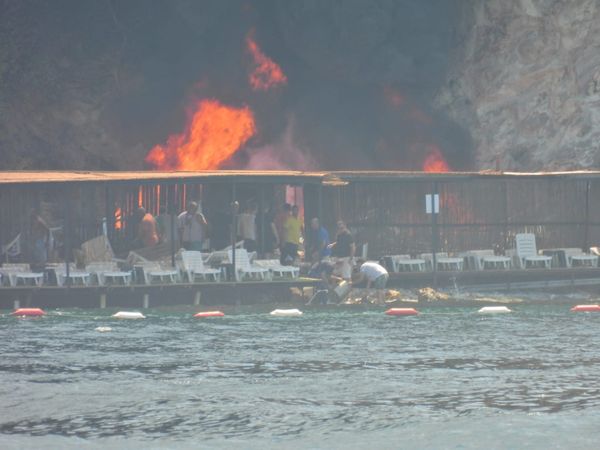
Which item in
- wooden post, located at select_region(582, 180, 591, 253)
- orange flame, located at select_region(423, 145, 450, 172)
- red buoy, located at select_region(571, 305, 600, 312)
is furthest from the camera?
orange flame, located at select_region(423, 145, 450, 172)

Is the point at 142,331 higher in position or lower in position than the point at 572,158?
lower

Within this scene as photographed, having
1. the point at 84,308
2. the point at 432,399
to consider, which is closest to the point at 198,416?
the point at 432,399

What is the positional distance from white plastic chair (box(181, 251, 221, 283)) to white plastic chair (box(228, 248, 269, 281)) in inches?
18.9

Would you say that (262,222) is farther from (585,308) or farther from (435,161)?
(435,161)

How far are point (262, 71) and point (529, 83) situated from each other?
1058cm

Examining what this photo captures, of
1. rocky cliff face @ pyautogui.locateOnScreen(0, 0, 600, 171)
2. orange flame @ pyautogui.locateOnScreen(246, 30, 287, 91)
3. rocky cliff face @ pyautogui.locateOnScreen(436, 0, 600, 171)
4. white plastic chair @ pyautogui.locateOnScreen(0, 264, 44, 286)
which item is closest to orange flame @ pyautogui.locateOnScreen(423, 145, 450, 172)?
rocky cliff face @ pyautogui.locateOnScreen(0, 0, 600, 171)

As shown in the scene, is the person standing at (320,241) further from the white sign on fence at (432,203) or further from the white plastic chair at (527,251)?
the white plastic chair at (527,251)

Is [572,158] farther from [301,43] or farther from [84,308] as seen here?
[84,308]

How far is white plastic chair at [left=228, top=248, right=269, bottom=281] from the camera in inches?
1196

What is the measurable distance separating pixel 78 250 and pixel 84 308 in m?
2.59

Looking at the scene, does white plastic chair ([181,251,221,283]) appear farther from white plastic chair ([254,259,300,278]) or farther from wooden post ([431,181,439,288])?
wooden post ([431,181,439,288])

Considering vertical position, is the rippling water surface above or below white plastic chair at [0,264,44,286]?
below

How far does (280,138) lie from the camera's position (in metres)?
54.9

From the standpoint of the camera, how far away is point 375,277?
30406 mm
